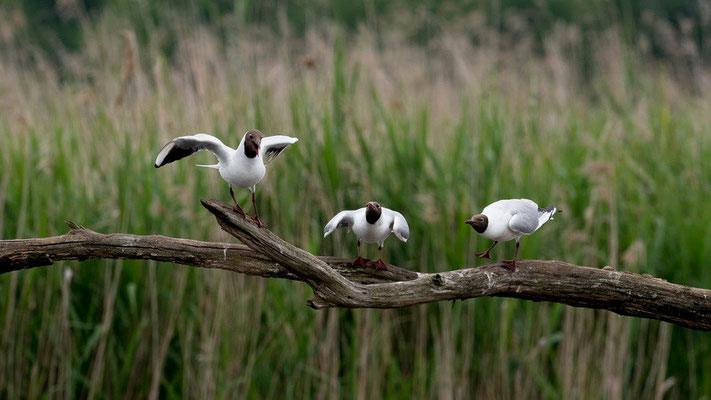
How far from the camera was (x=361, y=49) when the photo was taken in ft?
21.8

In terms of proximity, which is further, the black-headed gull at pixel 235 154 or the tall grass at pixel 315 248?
the tall grass at pixel 315 248

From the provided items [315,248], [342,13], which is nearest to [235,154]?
[315,248]

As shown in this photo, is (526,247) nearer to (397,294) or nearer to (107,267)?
(107,267)

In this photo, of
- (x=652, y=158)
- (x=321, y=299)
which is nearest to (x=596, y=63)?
(x=652, y=158)

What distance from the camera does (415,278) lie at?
2.68 meters

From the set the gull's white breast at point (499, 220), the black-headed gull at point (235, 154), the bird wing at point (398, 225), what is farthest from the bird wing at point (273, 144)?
the gull's white breast at point (499, 220)

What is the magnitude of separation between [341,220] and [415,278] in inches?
12.8

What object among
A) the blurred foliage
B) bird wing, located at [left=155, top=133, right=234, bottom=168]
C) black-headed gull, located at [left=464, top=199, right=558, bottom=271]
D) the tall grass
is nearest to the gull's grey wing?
black-headed gull, located at [left=464, top=199, right=558, bottom=271]

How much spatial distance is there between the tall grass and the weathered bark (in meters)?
2.15

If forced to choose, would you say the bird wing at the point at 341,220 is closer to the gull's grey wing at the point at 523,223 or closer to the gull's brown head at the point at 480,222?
the gull's brown head at the point at 480,222

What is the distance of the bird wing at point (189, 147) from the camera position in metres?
2.19

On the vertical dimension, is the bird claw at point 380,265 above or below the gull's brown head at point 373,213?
below

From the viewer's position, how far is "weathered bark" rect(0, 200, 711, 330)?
2465 millimetres

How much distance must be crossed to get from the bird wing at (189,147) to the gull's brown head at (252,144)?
60 mm
